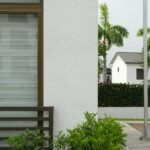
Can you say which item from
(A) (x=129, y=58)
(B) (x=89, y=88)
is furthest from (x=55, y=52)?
(A) (x=129, y=58)

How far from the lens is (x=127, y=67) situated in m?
51.0

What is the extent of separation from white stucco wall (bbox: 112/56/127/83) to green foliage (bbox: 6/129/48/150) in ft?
144

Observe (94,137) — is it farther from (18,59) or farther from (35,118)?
(18,59)

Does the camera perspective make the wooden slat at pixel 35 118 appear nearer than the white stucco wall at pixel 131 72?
Yes

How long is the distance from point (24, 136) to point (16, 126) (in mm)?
465

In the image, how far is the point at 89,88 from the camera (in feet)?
25.0

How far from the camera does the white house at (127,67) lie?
49.7 m

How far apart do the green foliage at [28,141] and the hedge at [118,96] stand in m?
17.7

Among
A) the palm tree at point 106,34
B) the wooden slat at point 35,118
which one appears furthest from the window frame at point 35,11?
the palm tree at point 106,34

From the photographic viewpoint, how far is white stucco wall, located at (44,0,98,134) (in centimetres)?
762

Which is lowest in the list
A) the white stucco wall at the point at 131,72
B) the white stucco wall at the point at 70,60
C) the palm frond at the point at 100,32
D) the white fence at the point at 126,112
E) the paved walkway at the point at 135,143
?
the paved walkway at the point at 135,143

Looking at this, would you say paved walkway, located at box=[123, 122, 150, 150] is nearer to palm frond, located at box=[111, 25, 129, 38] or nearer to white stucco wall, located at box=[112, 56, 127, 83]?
palm frond, located at box=[111, 25, 129, 38]

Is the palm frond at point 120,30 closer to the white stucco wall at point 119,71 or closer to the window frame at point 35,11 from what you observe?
the white stucco wall at point 119,71

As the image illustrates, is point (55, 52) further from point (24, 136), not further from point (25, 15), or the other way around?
point (24, 136)
